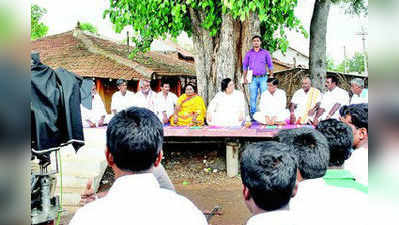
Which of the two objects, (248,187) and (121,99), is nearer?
(248,187)

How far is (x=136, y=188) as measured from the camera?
5.30ft

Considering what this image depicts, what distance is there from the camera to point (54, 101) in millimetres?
2789

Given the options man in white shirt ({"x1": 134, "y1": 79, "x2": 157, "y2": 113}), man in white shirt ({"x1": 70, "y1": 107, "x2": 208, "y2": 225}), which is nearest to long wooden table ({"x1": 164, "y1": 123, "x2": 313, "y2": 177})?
man in white shirt ({"x1": 134, "y1": 79, "x2": 157, "y2": 113})

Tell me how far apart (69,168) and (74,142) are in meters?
3.91

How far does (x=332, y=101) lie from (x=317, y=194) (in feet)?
19.9

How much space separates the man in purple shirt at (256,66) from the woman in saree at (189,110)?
3.93 feet

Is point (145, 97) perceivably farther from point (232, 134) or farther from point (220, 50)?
point (232, 134)

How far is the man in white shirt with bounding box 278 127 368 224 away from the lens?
194cm

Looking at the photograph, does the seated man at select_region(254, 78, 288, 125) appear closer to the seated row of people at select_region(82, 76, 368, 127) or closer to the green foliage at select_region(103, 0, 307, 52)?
the seated row of people at select_region(82, 76, 368, 127)

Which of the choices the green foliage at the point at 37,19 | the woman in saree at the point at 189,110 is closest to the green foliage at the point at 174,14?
the woman in saree at the point at 189,110

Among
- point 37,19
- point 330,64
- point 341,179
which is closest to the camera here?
point 341,179

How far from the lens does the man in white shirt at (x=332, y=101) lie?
7504 millimetres

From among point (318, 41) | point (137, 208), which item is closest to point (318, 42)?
point (318, 41)

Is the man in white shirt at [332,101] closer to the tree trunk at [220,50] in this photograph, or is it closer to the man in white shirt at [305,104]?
the man in white shirt at [305,104]
